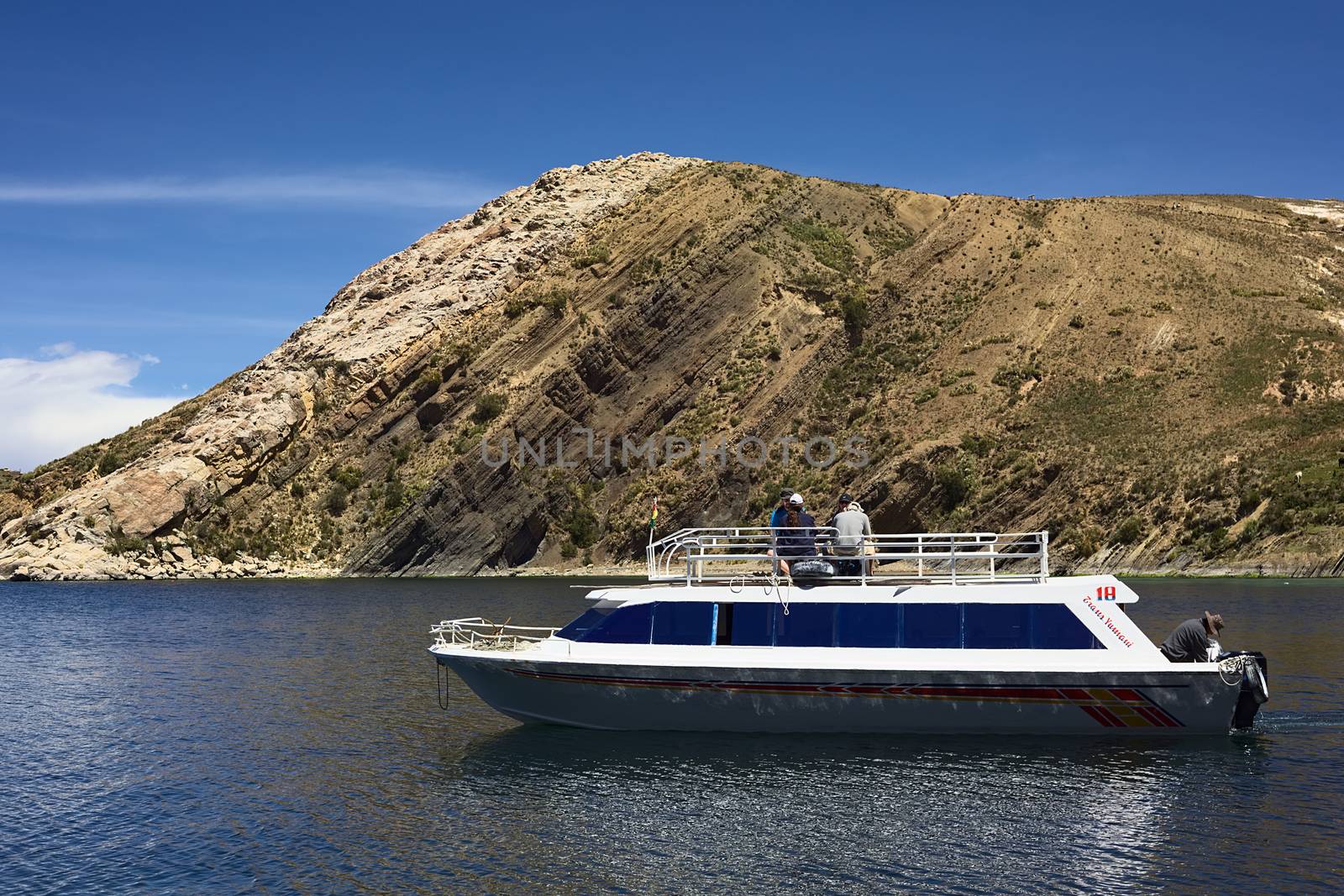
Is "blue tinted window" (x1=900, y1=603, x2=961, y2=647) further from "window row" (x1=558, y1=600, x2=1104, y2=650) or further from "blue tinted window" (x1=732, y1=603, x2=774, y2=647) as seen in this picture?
"blue tinted window" (x1=732, y1=603, x2=774, y2=647)

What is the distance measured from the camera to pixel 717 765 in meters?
22.5

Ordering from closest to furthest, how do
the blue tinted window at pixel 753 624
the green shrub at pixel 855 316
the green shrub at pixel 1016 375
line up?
the blue tinted window at pixel 753 624 → the green shrub at pixel 1016 375 → the green shrub at pixel 855 316

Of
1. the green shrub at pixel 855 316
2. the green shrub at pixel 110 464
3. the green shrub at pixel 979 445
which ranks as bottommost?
the green shrub at pixel 110 464

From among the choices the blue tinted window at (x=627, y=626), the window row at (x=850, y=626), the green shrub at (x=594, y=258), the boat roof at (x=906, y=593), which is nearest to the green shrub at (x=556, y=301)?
the green shrub at (x=594, y=258)

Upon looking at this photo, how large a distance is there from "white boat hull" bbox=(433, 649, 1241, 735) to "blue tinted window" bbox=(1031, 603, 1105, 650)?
65 centimetres

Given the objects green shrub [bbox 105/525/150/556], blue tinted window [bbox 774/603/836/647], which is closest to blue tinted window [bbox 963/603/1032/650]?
blue tinted window [bbox 774/603/836/647]

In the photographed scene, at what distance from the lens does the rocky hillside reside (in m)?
77.2

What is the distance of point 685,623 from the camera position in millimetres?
24375

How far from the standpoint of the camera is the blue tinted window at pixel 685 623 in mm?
24297

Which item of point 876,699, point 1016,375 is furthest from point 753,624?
point 1016,375

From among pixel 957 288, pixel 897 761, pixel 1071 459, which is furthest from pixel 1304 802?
pixel 957 288

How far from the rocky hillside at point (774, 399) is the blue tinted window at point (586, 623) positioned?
2034 inches

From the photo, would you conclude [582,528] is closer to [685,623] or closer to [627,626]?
[627,626]

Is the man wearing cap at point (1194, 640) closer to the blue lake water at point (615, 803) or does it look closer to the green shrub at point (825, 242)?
the blue lake water at point (615, 803)
